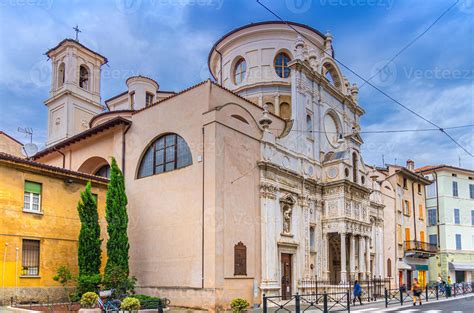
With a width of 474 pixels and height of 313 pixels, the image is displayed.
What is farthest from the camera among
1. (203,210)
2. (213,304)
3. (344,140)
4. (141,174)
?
(344,140)

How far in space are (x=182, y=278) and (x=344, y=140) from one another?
1377cm

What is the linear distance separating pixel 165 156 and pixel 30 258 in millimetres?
7346

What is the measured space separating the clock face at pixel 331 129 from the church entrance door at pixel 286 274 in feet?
29.4

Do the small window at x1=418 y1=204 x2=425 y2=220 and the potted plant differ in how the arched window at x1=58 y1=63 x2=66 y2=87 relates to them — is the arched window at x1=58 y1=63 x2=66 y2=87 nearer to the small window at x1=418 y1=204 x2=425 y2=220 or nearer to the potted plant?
the potted plant

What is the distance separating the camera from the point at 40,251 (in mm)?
20609

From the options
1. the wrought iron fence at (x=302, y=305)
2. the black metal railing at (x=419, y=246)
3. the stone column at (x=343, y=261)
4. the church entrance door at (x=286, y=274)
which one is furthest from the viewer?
the black metal railing at (x=419, y=246)

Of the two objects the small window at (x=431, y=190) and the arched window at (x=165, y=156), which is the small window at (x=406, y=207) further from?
the arched window at (x=165, y=156)

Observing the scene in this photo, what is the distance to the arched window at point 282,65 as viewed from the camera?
103ft

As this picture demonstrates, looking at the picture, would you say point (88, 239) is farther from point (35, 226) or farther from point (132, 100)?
point (132, 100)

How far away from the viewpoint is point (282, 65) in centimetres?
3164

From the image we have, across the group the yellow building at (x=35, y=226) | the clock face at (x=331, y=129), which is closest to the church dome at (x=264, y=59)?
the clock face at (x=331, y=129)

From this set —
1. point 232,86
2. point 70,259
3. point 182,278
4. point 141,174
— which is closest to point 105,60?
point 232,86

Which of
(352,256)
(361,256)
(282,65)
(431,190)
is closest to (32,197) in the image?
(352,256)

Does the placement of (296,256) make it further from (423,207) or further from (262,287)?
(423,207)
